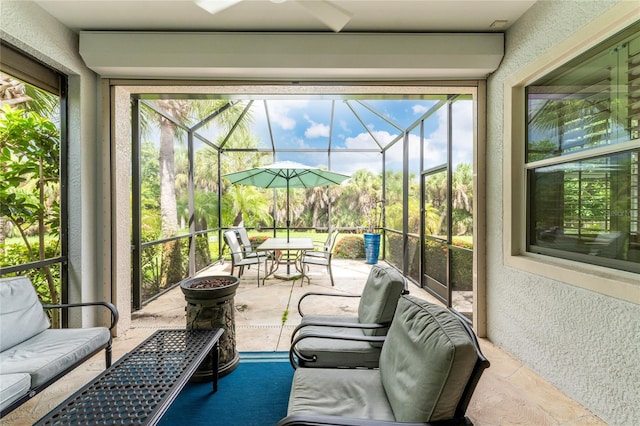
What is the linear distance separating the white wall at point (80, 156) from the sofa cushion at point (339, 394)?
8.32ft

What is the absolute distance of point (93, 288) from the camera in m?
3.01

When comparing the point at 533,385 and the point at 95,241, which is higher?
the point at 95,241

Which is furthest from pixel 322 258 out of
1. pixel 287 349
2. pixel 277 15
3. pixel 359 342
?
pixel 277 15

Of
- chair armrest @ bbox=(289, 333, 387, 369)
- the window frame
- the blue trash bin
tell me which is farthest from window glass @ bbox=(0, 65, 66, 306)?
the blue trash bin

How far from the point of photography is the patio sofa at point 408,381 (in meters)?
1.12

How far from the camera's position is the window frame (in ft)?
Result: 5.75

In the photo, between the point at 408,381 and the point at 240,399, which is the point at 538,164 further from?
the point at 240,399

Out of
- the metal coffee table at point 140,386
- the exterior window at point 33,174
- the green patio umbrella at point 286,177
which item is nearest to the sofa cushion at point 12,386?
the metal coffee table at point 140,386

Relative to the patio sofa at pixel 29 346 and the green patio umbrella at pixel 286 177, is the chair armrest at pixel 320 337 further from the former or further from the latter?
the green patio umbrella at pixel 286 177

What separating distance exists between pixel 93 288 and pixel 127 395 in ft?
6.61

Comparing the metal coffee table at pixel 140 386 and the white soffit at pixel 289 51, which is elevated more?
the white soffit at pixel 289 51

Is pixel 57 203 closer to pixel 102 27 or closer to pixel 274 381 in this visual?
pixel 102 27

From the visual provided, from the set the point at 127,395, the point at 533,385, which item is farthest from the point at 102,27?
the point at 533,385

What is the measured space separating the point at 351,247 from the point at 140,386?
6.27m
